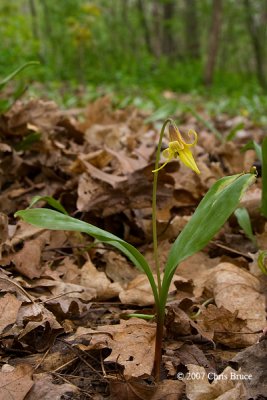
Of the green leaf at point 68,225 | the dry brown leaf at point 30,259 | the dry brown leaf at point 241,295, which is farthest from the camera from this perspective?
the dry brown leaf at point 30,259

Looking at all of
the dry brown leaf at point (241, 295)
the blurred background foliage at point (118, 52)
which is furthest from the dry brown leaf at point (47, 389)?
the blurred background foliage at point (118, 52)

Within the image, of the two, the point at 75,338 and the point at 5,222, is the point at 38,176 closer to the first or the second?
the point at 5,222

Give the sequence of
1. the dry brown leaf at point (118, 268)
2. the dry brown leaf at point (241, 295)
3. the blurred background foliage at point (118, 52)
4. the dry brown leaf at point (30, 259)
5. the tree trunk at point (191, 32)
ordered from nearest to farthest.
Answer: the dry brown leaf at point (241, 295)
the dry brown leaf at point (30, 259)
the dry brown leaf at point (118, 268)
the blurred background foliage at point (118, 52)
the tree trunk at point (191, 32)

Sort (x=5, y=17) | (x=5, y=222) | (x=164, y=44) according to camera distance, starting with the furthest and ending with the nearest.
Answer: (x=164, y=44)
(x=5, y=17)
(x=5, y=222)

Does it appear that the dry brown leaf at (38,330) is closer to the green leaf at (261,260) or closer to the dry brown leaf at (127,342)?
the dry brown leaf at (127,342)

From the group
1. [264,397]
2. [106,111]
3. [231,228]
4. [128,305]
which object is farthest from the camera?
[106,111]

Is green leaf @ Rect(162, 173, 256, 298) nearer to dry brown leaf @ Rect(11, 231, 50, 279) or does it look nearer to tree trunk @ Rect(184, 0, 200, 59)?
dry brown leaf @ Rect(11, 231, 50, 279)

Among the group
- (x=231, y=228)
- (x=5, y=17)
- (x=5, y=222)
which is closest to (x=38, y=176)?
(x=5, y=222)
